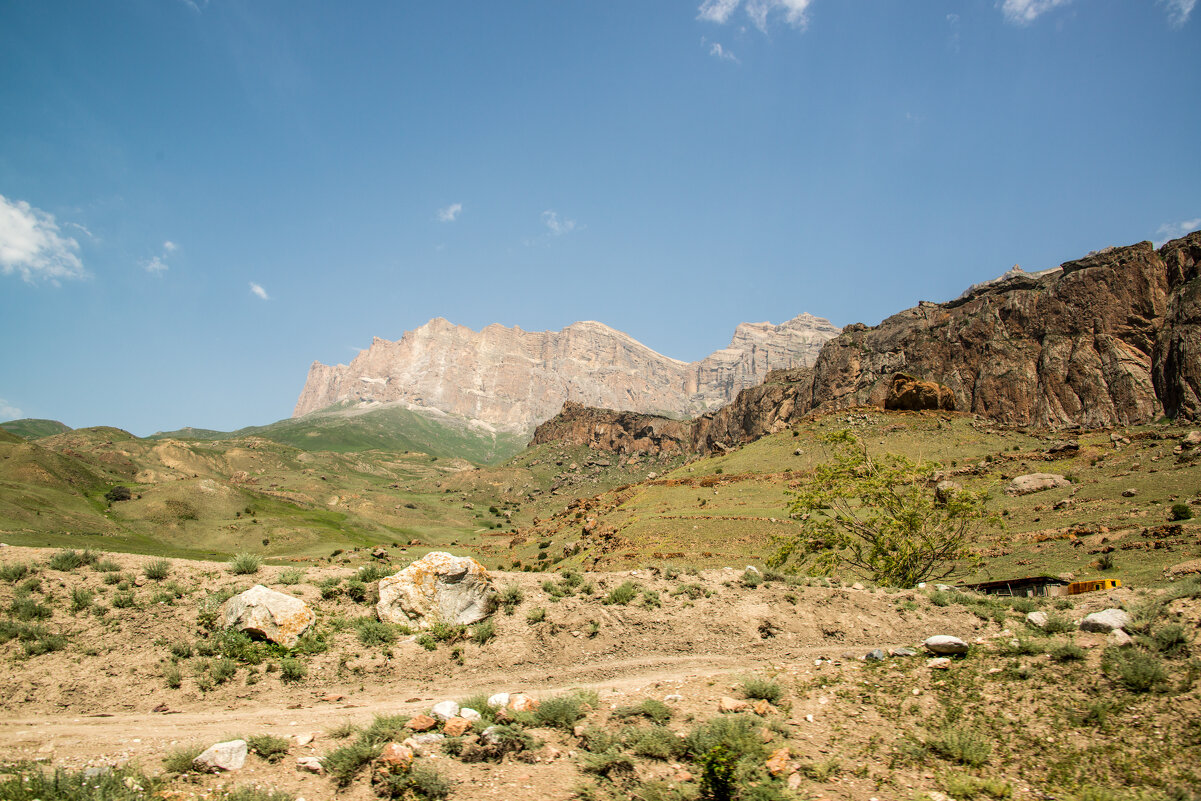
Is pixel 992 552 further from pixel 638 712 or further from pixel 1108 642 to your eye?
pixel 638 712

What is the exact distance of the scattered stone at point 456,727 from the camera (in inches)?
378

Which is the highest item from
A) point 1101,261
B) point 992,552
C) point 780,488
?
point 1101,261

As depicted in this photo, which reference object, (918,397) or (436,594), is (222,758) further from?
(918,397)

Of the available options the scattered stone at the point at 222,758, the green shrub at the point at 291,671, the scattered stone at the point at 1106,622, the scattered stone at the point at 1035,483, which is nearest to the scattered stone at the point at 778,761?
the scattered stone at the point at 222,758

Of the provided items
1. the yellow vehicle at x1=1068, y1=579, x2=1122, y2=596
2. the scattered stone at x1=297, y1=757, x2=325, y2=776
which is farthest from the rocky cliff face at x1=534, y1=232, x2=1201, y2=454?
the scattered stone at x1=297, y1=757, x2=325, y2=776

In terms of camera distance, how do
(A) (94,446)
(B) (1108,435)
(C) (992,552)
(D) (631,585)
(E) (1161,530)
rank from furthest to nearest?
(A) (94,446) < (B) (1108,435) < (C) (992,552) < (E) (1161,530) < (D) (631,585)

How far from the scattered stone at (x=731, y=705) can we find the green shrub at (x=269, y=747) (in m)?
7.78

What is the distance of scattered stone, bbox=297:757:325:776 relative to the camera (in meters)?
8.52

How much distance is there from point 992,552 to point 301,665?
40.2 m

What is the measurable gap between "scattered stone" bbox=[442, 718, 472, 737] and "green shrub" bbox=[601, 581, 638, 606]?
8.68 m

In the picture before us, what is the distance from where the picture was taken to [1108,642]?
11.2 metres

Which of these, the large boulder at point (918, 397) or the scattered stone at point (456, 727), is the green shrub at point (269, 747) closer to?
the scattered stone at point (456, 727)

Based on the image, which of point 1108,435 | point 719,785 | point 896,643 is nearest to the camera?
point 719,785

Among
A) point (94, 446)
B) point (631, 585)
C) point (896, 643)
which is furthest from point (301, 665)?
point (94, 446)
